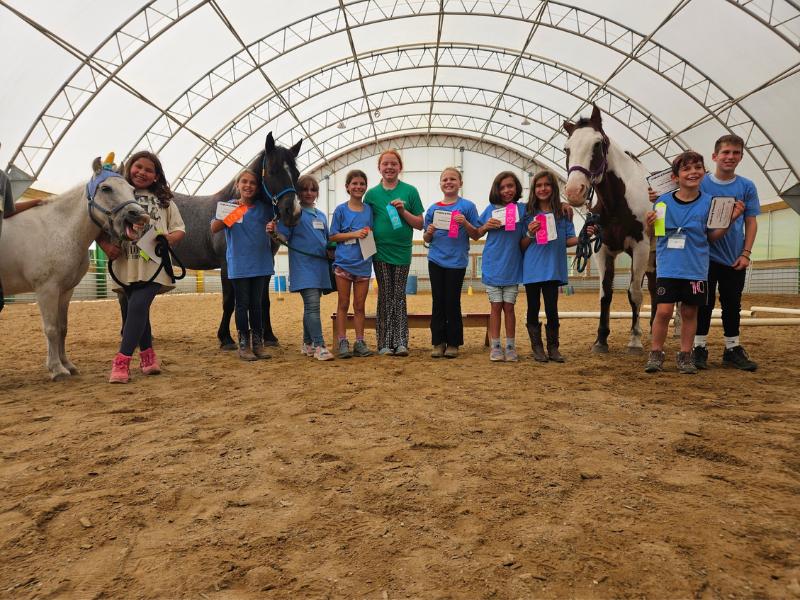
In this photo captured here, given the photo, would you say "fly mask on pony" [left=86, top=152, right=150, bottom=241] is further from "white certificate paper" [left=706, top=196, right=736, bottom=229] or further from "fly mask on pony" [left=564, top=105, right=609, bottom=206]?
"white certificate paper" [left=706, top=196, right=736, bottom=229]

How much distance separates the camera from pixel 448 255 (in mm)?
4277

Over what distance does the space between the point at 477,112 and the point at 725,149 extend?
19.9 m

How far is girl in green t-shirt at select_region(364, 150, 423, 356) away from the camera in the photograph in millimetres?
4289

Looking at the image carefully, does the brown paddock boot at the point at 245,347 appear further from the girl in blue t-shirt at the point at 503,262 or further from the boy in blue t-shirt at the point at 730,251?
the boy in blue t-shirt at the point at 730,251

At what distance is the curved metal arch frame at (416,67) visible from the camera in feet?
56.2

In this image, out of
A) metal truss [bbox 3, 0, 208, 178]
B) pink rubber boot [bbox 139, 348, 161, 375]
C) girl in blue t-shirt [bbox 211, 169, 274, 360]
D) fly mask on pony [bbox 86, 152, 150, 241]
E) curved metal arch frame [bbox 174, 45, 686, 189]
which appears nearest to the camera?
fly mask on pony [bbox 86, 152, 150, 241]

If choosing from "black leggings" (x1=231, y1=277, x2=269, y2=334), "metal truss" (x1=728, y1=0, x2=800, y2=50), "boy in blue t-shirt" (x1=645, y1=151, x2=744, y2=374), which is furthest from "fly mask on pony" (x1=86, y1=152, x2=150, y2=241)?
"metal truss" (x1=728, y1=0, x2=800, y2=50)

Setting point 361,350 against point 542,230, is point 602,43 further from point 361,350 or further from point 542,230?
point 361,350

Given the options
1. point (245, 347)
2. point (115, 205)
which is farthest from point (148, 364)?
point (115, 205)

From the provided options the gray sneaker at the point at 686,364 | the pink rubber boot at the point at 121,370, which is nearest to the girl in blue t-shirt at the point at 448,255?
the gray sneaker at the point at 686,364

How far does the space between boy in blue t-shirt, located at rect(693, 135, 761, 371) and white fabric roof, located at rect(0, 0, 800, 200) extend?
408 inches

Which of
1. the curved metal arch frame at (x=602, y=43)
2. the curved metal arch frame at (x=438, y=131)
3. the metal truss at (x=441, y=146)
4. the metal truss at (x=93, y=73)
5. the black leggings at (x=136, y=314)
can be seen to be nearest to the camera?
the black leggings at (x=136, y=314)

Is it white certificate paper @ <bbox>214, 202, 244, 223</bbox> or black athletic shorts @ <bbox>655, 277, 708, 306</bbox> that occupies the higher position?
white certificate paper @ <bbox>214, 202, 244, 223</bbox>

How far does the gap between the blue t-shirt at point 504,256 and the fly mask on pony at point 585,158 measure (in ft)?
1.60
